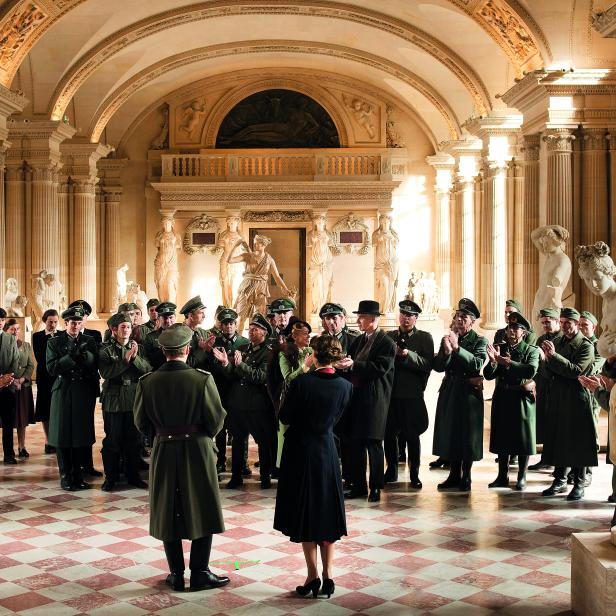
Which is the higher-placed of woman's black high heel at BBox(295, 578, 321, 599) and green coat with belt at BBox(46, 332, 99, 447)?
green coat with belt at BBox(46, 332, 99, 447)

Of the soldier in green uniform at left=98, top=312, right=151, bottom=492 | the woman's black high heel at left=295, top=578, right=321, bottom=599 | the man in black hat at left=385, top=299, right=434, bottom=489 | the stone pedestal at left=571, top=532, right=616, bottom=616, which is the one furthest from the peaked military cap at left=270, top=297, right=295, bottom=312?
the stone pedestal at left=571, top=532, right=616, bottom=616

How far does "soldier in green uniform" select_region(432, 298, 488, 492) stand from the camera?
Result: 344 inches

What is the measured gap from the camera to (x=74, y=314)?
896 cm

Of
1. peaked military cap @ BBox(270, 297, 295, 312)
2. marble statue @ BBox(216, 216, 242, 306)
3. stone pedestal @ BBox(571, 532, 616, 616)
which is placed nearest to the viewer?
stone pedestal @ BBox(571, 532, 616, 616)

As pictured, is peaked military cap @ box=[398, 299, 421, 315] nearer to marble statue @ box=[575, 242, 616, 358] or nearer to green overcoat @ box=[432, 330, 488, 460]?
green overcoat @ box=[432, 330, 488, 460]

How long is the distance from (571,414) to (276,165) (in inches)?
736

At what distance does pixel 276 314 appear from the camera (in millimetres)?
9422

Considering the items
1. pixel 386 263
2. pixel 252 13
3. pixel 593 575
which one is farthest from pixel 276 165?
pixel 593 575

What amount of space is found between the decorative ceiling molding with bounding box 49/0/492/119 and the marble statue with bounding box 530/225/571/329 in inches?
308

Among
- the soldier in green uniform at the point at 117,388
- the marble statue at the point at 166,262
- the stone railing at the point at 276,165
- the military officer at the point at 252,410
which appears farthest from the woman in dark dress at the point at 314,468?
the stone railing at the point at 276,165

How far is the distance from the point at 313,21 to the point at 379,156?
5621mm

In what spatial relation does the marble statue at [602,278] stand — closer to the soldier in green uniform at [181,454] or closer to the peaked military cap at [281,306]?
the peaked military cap at [281,306]

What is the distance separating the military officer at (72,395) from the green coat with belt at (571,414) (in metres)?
3.95

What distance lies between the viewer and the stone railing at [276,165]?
26.1 metres
